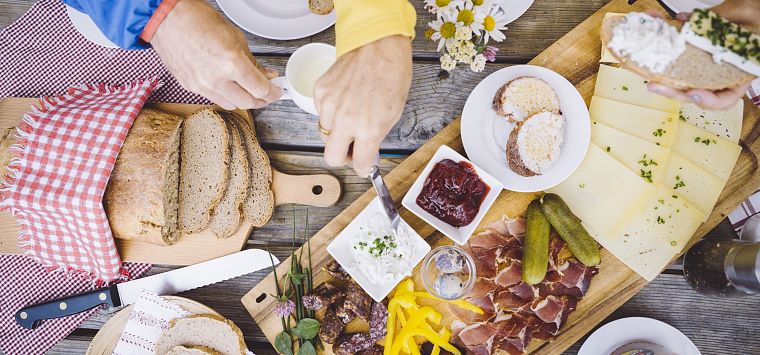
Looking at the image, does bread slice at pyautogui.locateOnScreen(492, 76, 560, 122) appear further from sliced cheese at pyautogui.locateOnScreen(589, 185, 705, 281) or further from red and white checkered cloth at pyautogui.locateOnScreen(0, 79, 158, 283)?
red and white checkered cloth at pyautogui.locateOnScreen(0, 79, 158, 283)

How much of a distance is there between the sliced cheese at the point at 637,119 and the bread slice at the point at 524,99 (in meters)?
0.16

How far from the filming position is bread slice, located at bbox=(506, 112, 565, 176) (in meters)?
1.73

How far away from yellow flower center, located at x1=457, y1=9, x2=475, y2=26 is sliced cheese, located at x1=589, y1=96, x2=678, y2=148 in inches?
19.6

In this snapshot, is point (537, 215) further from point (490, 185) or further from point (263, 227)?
point (263, 227)

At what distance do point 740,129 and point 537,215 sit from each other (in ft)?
2.49

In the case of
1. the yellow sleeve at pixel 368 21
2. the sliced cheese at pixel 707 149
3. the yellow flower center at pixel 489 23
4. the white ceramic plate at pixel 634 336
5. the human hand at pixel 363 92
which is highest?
the yellow sleeve at pixel 368 21

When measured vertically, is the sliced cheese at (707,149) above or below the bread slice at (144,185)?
below

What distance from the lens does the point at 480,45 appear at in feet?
6.10

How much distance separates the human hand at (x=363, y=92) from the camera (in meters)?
1.19

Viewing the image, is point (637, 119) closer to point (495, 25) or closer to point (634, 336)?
point (495, 25)

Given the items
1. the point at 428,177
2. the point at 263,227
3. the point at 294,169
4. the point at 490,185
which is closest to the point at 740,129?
the point at 490,185

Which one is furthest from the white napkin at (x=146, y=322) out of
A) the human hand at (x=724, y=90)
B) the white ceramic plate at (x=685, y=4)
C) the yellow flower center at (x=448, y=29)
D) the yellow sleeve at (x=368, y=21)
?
the white ceramic plate at (x=685, y=4)

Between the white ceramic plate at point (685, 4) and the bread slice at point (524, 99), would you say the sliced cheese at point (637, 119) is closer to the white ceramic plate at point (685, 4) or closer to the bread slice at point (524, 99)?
the bread slice at point (524, 99)

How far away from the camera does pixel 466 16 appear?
1.81 metres
